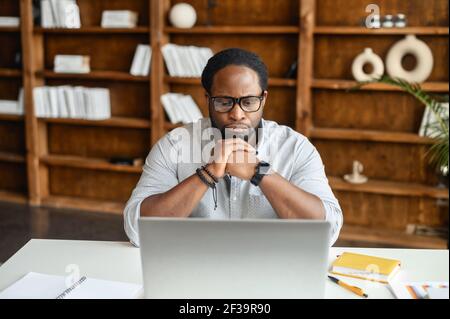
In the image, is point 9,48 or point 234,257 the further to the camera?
point 9,48

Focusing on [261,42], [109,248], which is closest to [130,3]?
[261,42]

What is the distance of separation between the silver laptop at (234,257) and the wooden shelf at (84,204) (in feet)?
10.7

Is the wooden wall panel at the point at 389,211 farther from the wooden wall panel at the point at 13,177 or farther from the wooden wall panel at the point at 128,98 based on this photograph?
the wooden wall panel at the point at 13,177

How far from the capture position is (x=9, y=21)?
14.4ft

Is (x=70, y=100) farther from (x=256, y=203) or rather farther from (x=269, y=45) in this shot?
(x=256, y=203)

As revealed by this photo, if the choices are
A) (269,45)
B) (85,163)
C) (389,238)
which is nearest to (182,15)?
(269,45)

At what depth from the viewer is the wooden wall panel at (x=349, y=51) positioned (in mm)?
3559

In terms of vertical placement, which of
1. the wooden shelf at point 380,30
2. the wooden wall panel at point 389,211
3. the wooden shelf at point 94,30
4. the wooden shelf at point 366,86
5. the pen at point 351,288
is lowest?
the wooden wall panel at point 389,211

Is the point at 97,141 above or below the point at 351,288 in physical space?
below

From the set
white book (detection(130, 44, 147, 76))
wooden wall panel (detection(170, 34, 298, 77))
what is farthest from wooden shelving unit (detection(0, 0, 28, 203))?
wooden wall panel (detection(170, 34, 298, 77))

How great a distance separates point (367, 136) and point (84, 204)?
222 cm

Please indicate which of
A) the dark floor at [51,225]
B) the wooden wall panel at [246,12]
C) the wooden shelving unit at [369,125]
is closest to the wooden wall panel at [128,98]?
the wooden wall panel at [246,12]

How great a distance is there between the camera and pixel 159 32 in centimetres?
393
